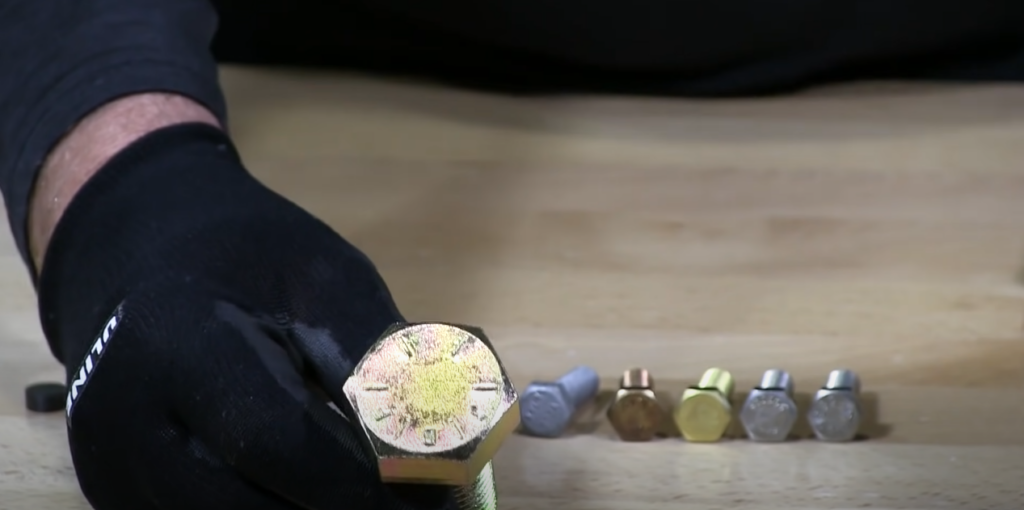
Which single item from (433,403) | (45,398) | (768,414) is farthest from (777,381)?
(45,398)

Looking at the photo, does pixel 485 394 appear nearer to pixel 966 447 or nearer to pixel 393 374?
pixel 393 374

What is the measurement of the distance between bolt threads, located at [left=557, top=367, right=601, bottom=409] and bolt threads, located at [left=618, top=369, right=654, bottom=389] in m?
0.02

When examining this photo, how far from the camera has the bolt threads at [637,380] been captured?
624 mm

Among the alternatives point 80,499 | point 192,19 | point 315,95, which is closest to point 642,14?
point 315,95

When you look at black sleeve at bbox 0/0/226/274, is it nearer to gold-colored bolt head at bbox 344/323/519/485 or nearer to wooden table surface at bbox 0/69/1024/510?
wooden table surface at bbox 0/69/1024/510

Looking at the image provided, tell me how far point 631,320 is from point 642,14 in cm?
39

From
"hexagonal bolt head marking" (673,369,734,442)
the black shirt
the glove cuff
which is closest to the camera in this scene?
the glove cuff

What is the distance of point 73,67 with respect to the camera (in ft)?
2.09

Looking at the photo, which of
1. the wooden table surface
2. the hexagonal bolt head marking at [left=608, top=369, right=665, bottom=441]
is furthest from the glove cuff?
the hexagonal bolt head marking at [left=608, top=369, right=665, bottom=441]

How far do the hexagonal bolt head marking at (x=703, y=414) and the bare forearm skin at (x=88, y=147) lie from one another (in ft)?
0.97

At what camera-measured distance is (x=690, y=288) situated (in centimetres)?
76

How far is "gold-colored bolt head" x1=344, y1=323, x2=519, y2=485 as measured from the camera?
0.38 meters

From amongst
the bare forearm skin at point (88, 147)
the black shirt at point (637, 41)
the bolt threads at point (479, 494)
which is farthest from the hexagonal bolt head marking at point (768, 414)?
the black shirt at point (637, 41)

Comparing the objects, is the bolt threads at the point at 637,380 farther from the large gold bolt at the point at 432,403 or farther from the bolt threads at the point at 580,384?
the large gold bolt at the point at 432,403
